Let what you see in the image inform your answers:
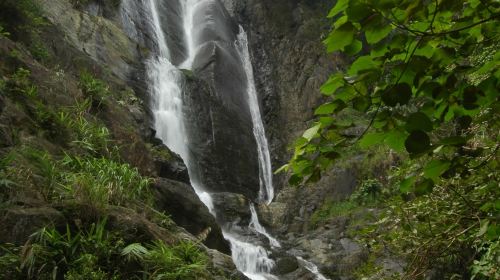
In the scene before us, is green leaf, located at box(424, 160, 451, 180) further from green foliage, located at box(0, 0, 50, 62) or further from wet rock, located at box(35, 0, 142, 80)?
wet rock, located at box(35, 0, 142, 80)

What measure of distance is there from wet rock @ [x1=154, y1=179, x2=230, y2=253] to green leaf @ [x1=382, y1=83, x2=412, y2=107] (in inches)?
323

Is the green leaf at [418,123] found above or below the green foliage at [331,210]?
below

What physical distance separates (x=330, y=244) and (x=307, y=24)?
44.6 ft

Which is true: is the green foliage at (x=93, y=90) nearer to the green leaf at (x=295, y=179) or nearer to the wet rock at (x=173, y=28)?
the green leaf at (x=295, y=179)

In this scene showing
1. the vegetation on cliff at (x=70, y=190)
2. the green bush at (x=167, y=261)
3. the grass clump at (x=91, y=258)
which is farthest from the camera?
the green bush at (x=167, y=261)

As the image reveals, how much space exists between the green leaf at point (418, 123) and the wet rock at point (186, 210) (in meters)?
8.20

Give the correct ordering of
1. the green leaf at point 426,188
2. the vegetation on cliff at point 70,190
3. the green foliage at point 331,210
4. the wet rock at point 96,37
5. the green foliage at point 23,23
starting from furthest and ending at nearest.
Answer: the green foliage at point 331,210 < the wet rock at point 96,37 < the green foliage at point 23,23 < the vegetation on cliff at point 70,190 < the green leaf at point 426,188

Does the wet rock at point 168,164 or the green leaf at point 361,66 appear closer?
the green leaf at point 361,66

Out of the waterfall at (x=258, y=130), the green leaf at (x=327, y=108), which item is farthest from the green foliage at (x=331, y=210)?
the green leaf at (x=327, y=108)

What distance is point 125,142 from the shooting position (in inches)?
379

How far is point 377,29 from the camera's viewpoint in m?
1.37

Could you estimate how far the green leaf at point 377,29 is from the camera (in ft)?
4.39

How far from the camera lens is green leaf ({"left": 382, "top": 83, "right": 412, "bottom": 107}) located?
139 cm

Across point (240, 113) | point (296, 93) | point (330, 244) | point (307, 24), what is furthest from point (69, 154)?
point (307, 24)
